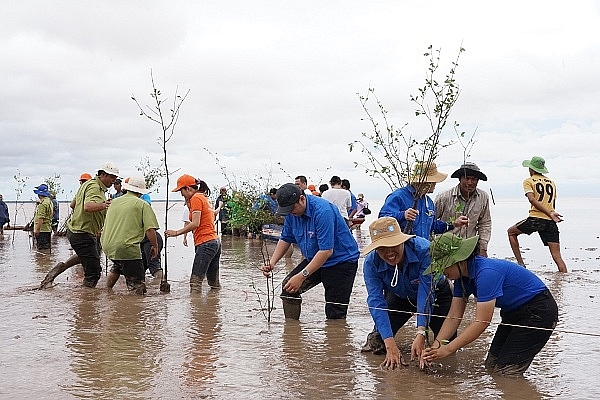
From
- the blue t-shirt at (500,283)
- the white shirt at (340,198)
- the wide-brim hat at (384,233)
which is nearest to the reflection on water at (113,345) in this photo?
the wide-brim hat at (384,233)

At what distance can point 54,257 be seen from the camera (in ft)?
48.8

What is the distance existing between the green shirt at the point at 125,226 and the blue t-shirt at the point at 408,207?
11.9 feet

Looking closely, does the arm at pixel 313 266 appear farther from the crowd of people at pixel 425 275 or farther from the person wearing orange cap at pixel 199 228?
the person wearing orange cap at pixel 199 228

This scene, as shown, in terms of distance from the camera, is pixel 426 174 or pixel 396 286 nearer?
pixel 396 286

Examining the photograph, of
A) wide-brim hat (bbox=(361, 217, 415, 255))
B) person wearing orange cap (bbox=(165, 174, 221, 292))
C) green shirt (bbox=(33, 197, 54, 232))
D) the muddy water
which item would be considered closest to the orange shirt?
person wearing orange cap (bbox=(165, 174, 221, 292))

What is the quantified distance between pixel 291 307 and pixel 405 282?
2001 millimetres

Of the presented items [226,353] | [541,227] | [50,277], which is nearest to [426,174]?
[226,353]

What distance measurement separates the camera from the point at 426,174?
6.53 meters

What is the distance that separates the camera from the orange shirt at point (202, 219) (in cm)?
931

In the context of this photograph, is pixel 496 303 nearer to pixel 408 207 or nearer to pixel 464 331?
pixel 464 331

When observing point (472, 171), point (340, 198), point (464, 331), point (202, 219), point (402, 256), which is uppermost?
point (472, 171)

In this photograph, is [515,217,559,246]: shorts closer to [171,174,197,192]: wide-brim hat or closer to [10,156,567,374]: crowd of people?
[10,156,567,374]: crowd of people

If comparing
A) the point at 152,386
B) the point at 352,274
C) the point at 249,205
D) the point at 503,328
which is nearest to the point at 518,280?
the point at 503,328

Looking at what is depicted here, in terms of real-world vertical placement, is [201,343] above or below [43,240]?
below
